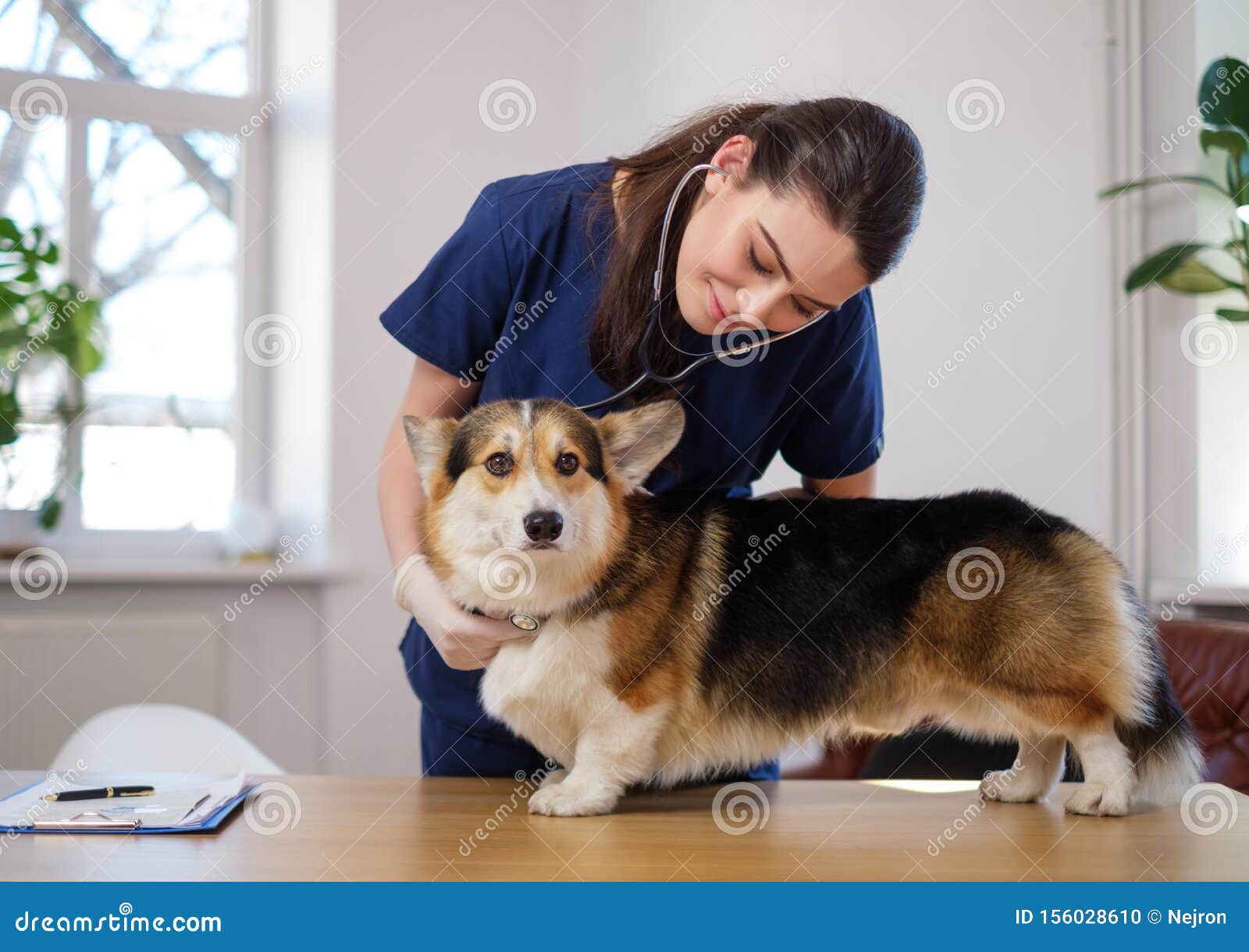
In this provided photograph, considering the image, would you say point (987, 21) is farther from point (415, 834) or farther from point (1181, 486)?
point (415, 834)

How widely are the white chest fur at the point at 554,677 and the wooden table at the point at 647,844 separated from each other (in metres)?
0.14

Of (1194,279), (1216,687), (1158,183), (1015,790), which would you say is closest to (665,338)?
(1015,790)

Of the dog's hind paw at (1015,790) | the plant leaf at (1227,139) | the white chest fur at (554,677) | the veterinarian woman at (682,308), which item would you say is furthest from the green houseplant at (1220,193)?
the white chest fur at (554,677)

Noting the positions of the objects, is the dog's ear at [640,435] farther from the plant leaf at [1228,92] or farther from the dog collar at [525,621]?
the plant leaf at [1228,92]

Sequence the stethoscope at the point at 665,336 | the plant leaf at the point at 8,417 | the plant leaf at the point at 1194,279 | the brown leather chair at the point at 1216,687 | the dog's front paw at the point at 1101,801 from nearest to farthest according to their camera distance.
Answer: the dog's front paw at the point at 1101,801 < the stethoscope at the point at 665,336 < the brown leather chair at the point at 1216,687 < the plant leaf at the point at 1194,279 < the plant leaf at the point at 8,417

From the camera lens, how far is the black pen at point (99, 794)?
1.45 m

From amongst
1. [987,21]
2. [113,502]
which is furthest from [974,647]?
[113,502]

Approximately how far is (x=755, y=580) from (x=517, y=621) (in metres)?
0.34

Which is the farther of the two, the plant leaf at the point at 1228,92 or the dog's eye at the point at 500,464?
the plant leaf at the point at 1228,92

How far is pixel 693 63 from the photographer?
3.46m

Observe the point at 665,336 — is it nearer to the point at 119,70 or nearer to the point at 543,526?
the point at 543,526

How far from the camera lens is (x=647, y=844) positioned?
1236 millimetres

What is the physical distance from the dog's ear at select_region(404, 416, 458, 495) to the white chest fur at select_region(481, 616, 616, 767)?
29 cm

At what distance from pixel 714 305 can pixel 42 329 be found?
294 centimetres
